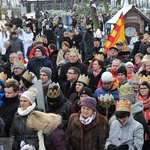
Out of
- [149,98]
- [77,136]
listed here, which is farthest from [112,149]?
[149,98]

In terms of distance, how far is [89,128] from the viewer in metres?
5.58

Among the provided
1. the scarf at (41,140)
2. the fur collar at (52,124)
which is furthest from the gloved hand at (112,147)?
the scarf at (41,140)

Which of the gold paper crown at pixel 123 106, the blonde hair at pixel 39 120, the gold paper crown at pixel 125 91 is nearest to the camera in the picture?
the blonde hair at pixel 39 120

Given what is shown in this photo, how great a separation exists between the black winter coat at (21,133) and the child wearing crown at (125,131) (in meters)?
0.90

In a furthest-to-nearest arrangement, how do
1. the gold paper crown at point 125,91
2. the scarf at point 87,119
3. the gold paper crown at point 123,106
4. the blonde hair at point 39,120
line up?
the gold paper crown at point 125,91
the scarf at point 87,119
the gold paper crown at point 123,106
the blonde hair at point 39,120

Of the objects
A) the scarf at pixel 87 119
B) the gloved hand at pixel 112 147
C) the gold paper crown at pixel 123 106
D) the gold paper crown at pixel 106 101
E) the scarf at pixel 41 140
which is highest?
the gold paper crown at pixel 123 106

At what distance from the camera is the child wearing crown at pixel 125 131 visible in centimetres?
534

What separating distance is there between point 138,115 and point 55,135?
1.26m

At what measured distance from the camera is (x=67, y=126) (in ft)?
19.5

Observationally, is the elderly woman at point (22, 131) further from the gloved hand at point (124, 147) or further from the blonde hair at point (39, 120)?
the gloved hand at point (124, 147)

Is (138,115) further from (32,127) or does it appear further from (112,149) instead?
(32,127)

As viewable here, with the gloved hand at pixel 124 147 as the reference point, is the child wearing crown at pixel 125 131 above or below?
above

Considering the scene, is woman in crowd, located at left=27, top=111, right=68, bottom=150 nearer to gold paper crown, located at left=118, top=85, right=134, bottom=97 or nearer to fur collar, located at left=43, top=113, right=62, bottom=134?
fur collar, located at left=43, top=113, right=62, bottom=134

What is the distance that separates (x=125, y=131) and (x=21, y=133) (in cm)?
128
